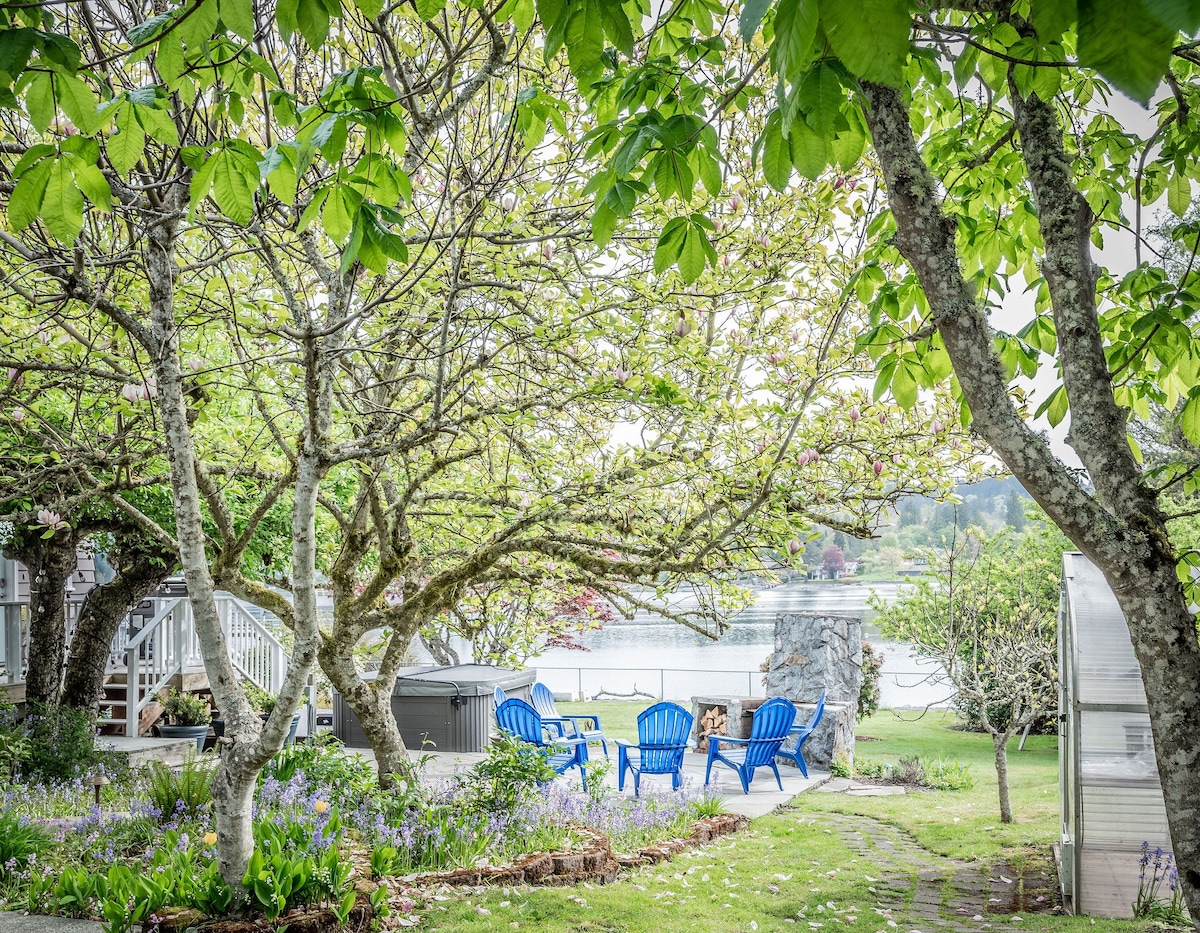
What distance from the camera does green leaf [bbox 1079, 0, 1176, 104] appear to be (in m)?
Result: 0.84

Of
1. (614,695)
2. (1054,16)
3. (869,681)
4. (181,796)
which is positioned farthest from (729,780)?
(1054,16)

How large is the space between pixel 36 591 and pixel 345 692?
5.63 m

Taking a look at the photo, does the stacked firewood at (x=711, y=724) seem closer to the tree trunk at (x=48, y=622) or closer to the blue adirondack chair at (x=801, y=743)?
the blue adirondack chair at (x=801, y=743)

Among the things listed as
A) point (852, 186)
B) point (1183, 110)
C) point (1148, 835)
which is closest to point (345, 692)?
point (852, 186)

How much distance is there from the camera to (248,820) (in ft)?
13.3

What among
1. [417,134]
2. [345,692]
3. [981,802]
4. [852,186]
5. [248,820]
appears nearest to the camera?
[417,134]

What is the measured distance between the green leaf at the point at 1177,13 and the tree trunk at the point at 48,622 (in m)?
10.2

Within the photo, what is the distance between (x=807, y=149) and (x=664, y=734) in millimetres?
8557

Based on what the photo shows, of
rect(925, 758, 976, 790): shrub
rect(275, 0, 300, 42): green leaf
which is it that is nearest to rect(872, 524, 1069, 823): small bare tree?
rect(925, 758, 976, 790): shrub

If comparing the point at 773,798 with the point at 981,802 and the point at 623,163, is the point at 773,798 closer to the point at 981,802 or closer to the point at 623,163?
the point at 981,802

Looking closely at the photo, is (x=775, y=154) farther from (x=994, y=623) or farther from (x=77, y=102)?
(x=994, y=623)

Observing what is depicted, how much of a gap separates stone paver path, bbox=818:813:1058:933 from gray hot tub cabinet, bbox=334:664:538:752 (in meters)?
5.67

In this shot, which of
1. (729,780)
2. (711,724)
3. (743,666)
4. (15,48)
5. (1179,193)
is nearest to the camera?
(15,48)

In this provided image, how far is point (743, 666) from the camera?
21594 millimetres
